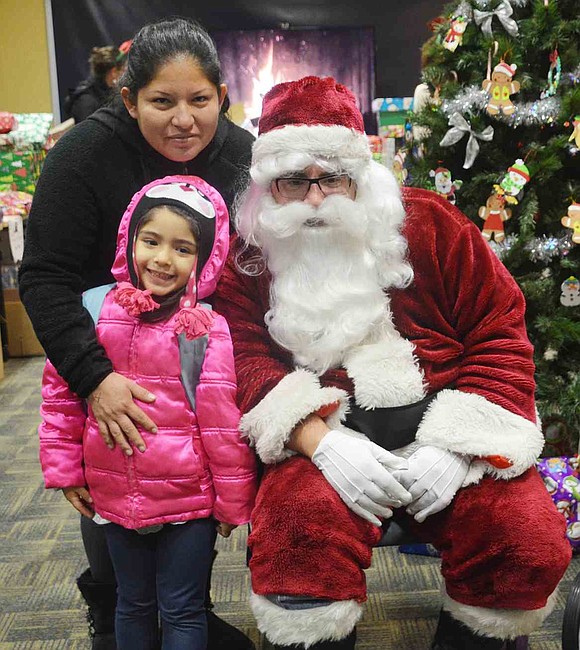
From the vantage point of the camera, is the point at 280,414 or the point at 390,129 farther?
the point at 390,129

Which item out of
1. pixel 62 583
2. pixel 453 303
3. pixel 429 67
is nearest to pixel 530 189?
pixel 429 67

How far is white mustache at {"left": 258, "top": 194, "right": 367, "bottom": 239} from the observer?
57.0 inches

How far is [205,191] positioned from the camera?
4.58 feet

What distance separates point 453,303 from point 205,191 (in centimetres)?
57

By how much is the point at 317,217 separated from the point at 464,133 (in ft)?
3.53

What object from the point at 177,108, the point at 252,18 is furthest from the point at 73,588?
the point at 252,18

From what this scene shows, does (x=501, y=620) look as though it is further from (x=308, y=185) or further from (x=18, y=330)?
(x=18, y=330)

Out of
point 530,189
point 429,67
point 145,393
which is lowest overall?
point 145,393

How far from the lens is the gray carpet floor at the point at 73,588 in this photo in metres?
1.91

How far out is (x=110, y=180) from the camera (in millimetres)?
1443

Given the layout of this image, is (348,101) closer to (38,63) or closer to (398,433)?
(398,433)

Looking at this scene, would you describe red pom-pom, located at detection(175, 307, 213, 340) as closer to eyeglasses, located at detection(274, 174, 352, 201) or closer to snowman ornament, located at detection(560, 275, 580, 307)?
eyeglasses, located at detection(274, 174, 352, 201)

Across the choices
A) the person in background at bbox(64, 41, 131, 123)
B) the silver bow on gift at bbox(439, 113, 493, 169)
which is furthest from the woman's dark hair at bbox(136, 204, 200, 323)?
the person in background at bbox(64, 41, 131, 123)

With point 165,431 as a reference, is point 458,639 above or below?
below
